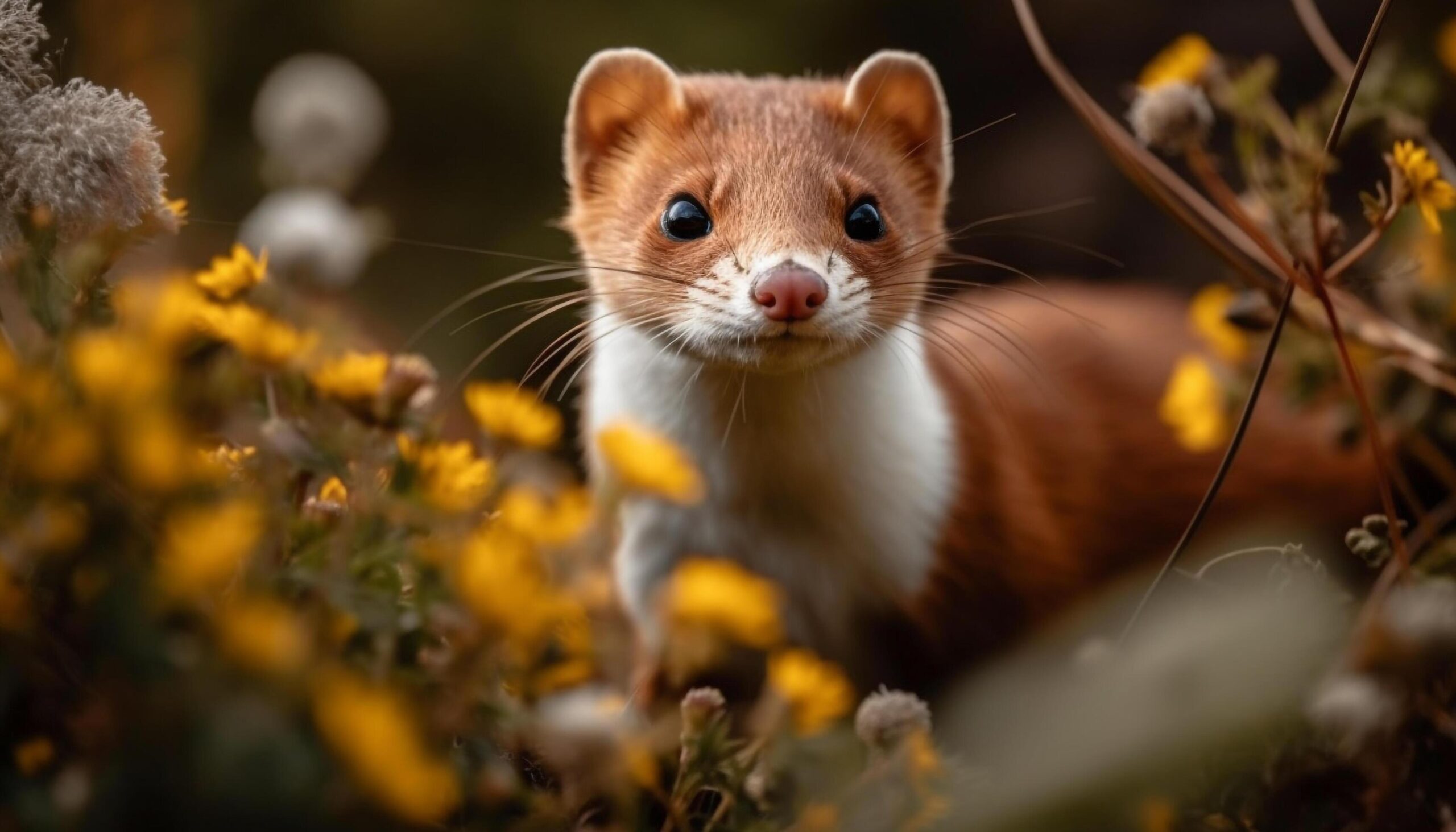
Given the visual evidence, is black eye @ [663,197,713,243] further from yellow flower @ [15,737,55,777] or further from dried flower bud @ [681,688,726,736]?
yellow flower @ [15,737,55,777]

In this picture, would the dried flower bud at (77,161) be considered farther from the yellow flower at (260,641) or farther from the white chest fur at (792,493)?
the white chest fur at (792,493)

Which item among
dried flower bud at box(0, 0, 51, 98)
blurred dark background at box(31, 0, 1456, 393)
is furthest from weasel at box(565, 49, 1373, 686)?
blurred dark background at box(31, 0, 1456, 393)

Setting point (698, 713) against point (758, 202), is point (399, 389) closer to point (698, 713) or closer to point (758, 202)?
point (698, 713)

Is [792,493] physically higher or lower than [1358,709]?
lower

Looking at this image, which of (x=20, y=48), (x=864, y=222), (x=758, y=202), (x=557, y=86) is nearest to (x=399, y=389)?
(x=20, y=48)

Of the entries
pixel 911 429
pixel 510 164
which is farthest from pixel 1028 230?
pixel 911 429
